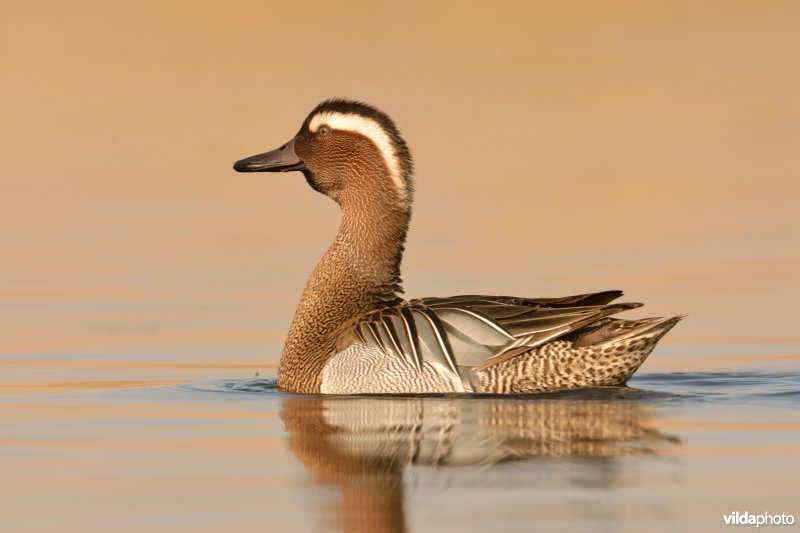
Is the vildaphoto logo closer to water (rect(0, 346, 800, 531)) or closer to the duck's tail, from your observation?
water (rect(0, 346, 800, 531))

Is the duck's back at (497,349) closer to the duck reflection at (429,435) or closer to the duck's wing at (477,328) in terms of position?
the duck's wing at (477,328)

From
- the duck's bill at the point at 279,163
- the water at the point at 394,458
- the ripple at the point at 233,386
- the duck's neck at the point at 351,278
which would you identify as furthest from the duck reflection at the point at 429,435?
the duck's bill at the point at 279,163

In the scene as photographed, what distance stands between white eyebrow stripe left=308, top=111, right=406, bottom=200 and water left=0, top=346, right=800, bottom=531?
1.61 metres

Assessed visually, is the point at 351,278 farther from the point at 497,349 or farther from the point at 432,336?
the point at 497,349

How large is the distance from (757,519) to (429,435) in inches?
87.4

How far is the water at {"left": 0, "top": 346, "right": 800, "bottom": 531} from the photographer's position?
663 cm

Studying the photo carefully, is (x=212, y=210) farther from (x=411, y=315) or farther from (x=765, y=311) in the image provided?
(x=411, y=315)

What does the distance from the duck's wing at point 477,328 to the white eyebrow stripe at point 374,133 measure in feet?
3.47

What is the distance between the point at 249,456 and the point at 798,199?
12963 mm

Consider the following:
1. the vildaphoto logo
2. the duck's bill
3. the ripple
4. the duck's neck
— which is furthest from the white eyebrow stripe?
the vildaphoto logo

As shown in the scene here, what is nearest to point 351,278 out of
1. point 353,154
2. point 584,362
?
point 353,154

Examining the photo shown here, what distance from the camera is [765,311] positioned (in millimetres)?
13297

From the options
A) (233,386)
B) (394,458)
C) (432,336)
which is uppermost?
(432,336)

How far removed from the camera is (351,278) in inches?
431
